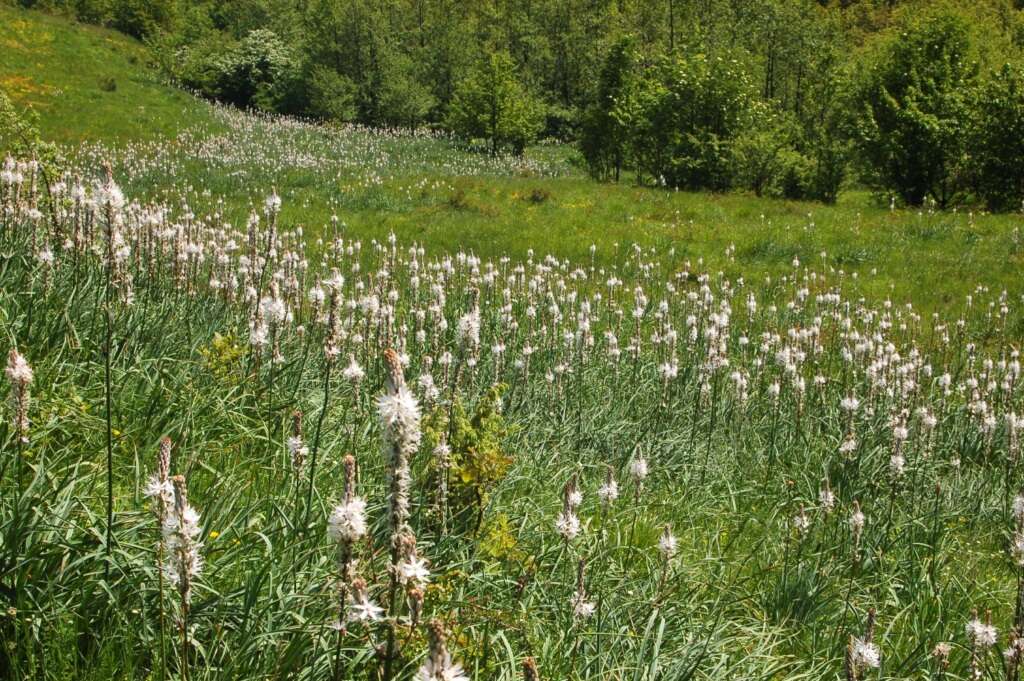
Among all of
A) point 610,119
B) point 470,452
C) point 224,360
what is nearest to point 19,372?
point 470,452

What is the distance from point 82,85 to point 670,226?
3445 cm

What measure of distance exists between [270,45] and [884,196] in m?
42.6

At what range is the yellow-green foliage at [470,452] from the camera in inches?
154

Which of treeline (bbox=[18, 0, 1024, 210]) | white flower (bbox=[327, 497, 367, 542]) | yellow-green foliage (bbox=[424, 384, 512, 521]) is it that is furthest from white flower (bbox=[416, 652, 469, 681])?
treeline (bbox=[18, 0, 1024, 210])

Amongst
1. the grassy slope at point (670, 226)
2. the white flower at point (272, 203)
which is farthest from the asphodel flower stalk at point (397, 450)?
the grassy slope at point (670, 226)

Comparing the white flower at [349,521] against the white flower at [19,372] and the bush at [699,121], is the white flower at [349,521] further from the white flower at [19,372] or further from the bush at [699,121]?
the bush at [699,121]

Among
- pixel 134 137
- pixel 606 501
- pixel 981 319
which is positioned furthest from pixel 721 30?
pixel 606 501

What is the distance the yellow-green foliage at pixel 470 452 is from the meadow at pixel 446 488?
0.06 feet

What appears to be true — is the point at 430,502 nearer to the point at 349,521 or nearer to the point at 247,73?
the point at 349,521

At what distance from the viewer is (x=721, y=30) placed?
41938 mm

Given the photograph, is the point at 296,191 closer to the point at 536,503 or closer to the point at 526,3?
the point at 536,503

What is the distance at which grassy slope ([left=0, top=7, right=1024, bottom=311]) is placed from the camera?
1511 centimetres

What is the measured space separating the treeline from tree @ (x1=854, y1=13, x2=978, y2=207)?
7cm

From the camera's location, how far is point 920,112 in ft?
82.9
